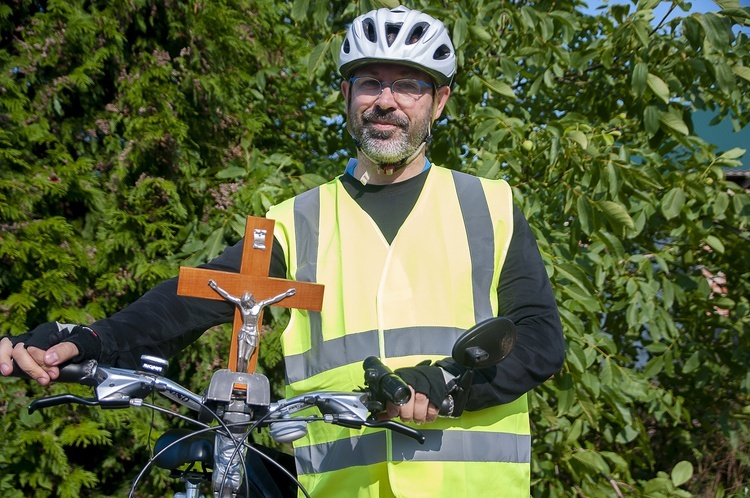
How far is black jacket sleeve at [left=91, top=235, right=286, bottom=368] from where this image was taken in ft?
6.86

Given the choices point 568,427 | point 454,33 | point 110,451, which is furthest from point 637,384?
point 110,451

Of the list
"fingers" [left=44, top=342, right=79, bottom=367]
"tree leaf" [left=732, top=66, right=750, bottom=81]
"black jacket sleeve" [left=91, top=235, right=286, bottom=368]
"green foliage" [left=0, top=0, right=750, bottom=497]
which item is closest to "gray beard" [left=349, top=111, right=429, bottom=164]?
"black jacket sleeve" [left=91, top=235, right=286, bottom=368]

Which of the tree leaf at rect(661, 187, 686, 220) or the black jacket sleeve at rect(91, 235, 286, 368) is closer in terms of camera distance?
the black jacket sleeve at rect(91, 235, 286, 368)

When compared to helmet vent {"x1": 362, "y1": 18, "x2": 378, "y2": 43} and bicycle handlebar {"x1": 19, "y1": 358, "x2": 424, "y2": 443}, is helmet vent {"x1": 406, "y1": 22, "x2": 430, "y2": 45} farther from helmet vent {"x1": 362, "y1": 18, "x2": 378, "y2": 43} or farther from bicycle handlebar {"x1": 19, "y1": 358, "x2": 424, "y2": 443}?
bicycle handlebar {"x1": 19, "y1": 358, "x2": 424, "y2": 443}

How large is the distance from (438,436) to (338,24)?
2.91 m

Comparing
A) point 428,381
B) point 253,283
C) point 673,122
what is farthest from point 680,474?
point 253,283

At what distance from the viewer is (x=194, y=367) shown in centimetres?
439

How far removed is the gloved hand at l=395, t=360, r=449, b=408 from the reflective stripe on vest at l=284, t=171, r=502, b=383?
37cm

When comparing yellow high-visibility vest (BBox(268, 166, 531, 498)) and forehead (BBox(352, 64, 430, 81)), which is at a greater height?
forehead (BBox(352, 64, 430, 81))

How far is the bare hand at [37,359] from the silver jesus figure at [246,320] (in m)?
0.34

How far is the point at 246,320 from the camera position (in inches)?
76.4

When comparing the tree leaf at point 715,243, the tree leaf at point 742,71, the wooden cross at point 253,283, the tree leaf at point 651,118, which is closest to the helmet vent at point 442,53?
the wooden cross at point 253,283

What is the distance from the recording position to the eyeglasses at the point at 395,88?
2.52 m

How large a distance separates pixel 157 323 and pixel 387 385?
29.9 inches
